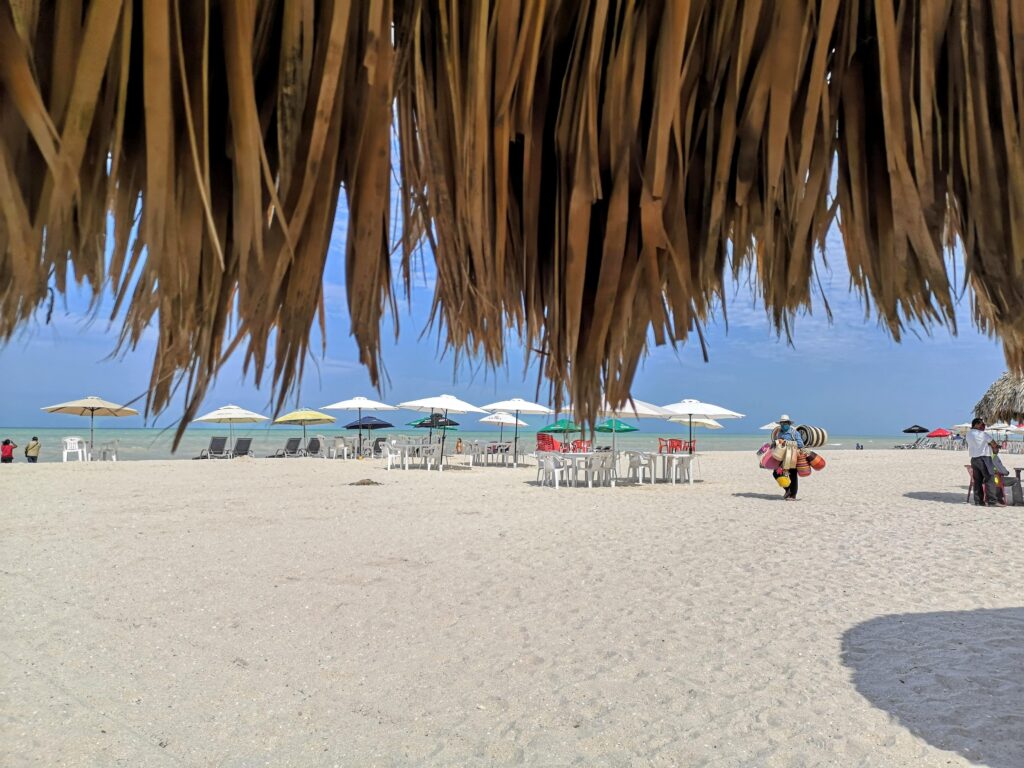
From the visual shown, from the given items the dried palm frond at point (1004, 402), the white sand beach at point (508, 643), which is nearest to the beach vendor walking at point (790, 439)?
the white sand beach at point (508, 643)

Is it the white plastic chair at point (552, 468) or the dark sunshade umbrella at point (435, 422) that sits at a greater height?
the dark sunshade umbrella at point (435, 422)

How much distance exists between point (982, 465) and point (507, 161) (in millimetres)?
12082

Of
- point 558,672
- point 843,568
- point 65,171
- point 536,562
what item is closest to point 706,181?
point 65,171

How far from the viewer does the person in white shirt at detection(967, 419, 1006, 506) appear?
34.0ft

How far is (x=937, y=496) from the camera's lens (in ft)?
38.9

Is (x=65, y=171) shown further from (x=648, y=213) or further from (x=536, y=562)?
(x=536, y=562)

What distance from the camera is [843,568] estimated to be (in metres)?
6.22

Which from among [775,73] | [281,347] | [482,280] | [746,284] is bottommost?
[281,347]

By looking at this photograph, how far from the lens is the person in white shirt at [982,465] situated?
10.4m

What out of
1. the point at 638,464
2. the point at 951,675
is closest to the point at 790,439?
the point at 638,464

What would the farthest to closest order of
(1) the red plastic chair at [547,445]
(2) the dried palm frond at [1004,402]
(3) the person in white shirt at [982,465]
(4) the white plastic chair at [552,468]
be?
(2) the dried palm frond at [1004,402] < (1) the red plastic chair at [547,445] < (4) the white plastic chair at [552,468] < (3) the person in white shirt at [982,465]

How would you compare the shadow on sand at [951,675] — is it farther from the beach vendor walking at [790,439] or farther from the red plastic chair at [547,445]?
the red plastic chair at [547,445]

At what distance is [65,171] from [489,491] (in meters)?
11.5

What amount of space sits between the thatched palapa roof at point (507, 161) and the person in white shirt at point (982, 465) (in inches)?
438
